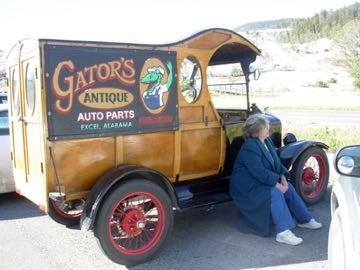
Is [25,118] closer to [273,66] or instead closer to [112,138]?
[112,138]

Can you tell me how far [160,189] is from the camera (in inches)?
182

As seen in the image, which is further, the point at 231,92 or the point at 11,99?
the point at 231,92

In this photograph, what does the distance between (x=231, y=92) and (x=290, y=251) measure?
267 centimetres

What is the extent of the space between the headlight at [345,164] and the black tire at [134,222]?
2.21 m

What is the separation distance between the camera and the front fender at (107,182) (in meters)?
4.23

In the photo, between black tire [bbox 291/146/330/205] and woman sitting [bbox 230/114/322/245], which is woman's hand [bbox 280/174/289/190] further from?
black tire [bbox 291/146/330/205]

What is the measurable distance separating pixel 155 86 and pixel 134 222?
142 cm

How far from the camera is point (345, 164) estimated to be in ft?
8.75

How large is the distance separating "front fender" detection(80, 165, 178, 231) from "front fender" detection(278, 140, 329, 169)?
204 centimetres

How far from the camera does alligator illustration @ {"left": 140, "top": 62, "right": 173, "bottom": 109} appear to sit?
4770 mm

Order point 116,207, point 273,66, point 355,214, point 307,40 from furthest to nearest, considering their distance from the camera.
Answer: point 307,40, point 273,66, point 116,207, point 355,214

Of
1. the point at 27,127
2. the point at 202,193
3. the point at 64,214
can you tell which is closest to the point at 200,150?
the point at 202,193

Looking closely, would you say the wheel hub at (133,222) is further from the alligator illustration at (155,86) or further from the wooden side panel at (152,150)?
the alligator illustration at (155,86)

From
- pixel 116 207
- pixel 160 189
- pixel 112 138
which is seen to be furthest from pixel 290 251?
pixel 112 138
